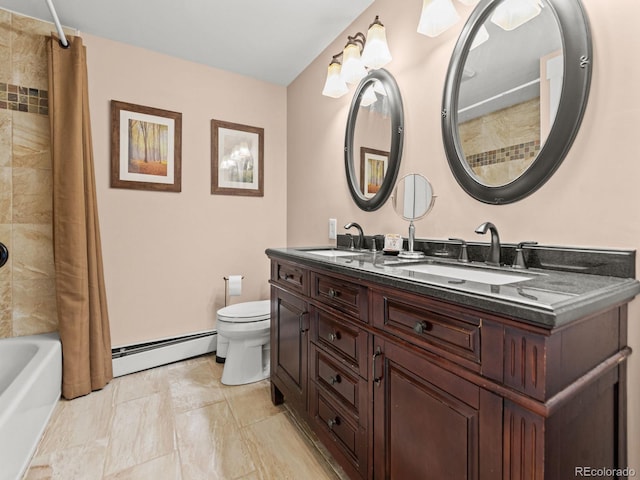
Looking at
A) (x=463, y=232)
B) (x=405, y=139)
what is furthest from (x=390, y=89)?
(x=463, y=232)

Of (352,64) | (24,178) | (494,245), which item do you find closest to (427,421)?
(494,245)

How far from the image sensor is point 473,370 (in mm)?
753

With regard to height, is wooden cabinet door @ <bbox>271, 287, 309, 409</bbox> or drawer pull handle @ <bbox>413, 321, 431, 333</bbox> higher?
drawer pull handle @ <bbox>413, 321, 431, 333</bbox>

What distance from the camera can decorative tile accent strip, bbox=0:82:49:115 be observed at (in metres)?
1.98

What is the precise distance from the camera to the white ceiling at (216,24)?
1886 millimetres

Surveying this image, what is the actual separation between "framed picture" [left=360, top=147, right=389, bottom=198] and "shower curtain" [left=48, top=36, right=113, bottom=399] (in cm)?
178

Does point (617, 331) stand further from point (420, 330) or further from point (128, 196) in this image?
point (128, 196)

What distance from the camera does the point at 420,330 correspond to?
0.89 m

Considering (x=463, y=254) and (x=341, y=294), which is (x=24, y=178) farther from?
(x=463, y=254)

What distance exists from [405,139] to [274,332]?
4.29ft

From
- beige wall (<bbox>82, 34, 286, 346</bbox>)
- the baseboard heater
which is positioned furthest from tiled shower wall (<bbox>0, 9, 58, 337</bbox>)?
the baseboard heater

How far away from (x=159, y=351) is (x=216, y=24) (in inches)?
92.8

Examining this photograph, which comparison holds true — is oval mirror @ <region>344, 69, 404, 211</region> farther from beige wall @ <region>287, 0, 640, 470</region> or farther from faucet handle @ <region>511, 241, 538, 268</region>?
faucet handle @ <region>511, 241, 538, 268</region>

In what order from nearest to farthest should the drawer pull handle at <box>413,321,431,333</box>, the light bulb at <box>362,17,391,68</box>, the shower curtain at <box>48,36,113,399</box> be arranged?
the drawer pull handle at <box>413,321,431,333</box>, the light bulb at <box>362,17,391,68</box>, the shower curtain at <box>48,36,113,399</box>
